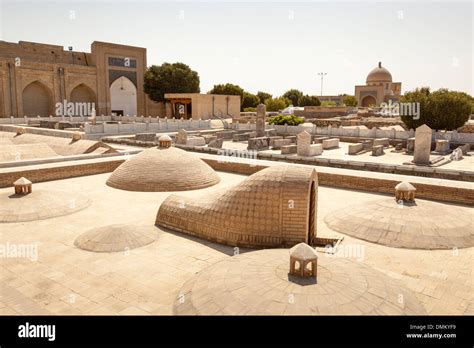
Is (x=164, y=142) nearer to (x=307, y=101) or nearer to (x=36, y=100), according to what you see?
(x=36, y=100)

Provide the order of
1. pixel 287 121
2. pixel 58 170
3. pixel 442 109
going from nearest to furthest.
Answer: pixel 58 170
pixel 442 109
pixel 287 121

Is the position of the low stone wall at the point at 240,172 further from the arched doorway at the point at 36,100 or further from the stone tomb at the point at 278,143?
the arched doorway at the point at 36,100

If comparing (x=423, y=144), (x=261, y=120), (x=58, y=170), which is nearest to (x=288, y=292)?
(x=58, y=170)

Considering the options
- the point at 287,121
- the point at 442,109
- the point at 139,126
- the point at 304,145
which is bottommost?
the point at 304,145

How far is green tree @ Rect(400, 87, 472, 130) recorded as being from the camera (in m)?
29.0

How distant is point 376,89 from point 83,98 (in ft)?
152

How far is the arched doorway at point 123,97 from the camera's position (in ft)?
157

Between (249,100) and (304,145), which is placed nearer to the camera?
(304,145)

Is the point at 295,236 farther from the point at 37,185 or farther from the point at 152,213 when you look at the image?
the point at 37,185

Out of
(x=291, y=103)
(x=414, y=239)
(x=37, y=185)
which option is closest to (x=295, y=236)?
(x=414, y=239)

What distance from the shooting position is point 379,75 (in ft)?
215

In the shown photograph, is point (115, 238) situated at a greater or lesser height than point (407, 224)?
lesser

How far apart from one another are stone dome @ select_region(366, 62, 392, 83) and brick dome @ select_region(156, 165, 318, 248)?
64258 millimetres
